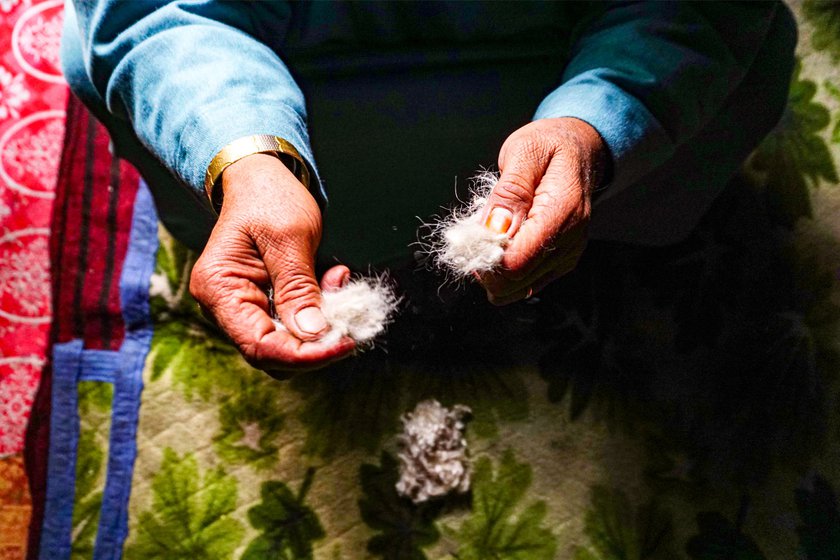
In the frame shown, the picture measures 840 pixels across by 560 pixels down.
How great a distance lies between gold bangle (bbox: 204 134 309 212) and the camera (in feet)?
1.87

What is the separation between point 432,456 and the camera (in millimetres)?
1032

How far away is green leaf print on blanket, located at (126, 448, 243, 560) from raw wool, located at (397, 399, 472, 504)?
315mm

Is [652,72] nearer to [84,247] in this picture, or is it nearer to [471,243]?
[471,243]

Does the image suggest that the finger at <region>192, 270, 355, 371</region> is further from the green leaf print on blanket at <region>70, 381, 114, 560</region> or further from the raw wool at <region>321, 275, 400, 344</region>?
the green leaf print on blanket at <region>70, 381, 114, 560</region>

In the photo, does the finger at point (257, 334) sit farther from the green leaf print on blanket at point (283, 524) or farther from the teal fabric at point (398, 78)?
the green leaf print on blanket at point (283, 524)

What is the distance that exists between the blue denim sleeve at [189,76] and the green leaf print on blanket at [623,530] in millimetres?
810

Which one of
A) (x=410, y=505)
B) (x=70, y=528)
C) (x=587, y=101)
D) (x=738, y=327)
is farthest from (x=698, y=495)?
(x=70, y=528)

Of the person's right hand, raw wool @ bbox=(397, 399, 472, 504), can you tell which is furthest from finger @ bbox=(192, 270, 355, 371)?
raw wool @ bbox=(397, 399, 472, 504)

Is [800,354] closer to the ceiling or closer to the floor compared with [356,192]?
closer to the floor

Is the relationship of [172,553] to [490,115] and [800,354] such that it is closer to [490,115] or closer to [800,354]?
[490,115]

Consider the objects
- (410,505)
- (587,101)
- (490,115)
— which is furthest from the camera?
(410,505)

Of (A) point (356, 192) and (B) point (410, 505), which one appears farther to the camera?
(B) point (410, 505)

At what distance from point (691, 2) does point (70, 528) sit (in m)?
1.28

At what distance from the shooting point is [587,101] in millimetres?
632
